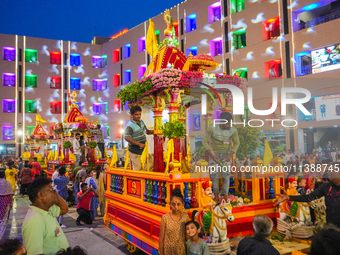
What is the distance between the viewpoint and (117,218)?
730cm

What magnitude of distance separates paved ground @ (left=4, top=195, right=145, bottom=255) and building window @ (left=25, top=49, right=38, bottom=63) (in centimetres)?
2754

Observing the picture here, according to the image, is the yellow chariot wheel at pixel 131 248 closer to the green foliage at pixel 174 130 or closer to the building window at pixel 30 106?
the green foliage at pixel 174 130

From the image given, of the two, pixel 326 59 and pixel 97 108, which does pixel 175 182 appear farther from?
pixel 97 108

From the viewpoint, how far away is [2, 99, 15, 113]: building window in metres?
33.0

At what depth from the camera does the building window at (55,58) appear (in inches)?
1394

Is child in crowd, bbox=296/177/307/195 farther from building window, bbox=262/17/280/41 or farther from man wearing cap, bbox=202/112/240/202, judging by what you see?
building window, bbox=262/17/280/41

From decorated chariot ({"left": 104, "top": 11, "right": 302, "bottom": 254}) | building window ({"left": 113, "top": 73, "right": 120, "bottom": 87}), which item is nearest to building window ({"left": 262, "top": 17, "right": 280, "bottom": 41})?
decorated chariot ({"left": 104, "top": 11, "right": 302, "bottom": 254})

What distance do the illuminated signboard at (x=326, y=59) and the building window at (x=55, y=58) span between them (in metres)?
28.2

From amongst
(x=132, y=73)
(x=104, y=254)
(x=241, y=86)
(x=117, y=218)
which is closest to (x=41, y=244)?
(x=104, y=254)

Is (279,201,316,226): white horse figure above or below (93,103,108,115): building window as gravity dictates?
below

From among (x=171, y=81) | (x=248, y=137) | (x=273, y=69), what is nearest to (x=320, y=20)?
(x=273, y=69)

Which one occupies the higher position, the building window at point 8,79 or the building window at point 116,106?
the building window at point 8,79

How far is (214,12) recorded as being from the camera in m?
24.2

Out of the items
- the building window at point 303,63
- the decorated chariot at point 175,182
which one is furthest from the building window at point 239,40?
the decorated chariot at point 175,182
